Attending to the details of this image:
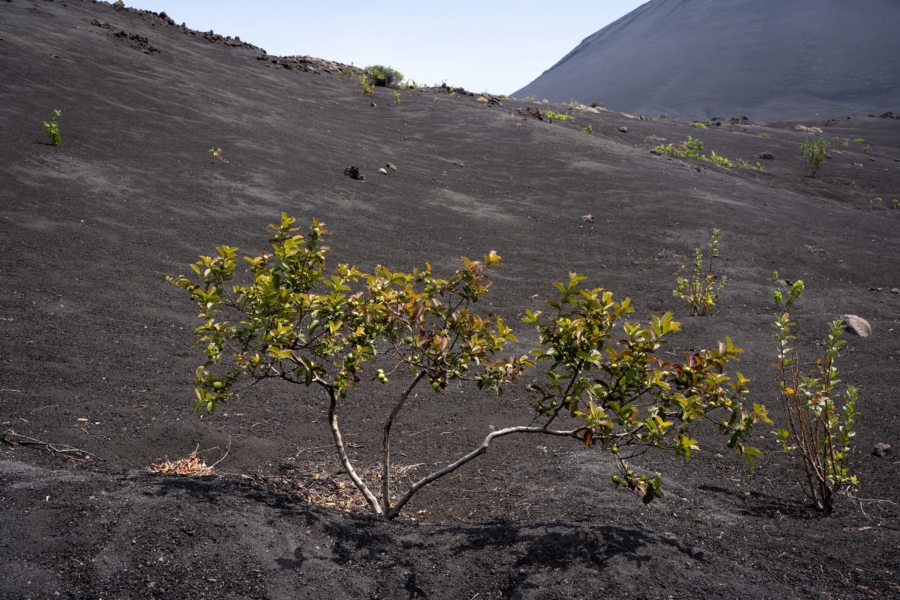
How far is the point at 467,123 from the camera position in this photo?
67.3 feet

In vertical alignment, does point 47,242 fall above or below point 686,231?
below

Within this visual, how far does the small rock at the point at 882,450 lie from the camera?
4.57 m

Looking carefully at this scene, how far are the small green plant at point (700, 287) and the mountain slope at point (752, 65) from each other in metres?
46.5

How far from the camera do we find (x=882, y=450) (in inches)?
181

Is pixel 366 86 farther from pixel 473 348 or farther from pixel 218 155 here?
pixel 473 348

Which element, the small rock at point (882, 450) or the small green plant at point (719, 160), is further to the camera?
the small green plant at point (719, 160)

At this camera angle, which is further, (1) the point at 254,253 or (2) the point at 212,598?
(1) the point at 254,253

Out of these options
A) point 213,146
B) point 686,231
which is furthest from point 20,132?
point 686,231

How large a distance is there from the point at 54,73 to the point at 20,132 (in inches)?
172

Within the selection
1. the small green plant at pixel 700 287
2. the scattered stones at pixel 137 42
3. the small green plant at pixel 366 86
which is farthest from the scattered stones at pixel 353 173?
the small green plant at pixel 366 86

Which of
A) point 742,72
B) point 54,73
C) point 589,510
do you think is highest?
point 742,72

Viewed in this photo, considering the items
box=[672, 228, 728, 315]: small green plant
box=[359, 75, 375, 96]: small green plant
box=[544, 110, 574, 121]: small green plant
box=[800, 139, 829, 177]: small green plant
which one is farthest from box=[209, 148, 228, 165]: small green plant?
box=[800, 139, 829, 177]: small green plant

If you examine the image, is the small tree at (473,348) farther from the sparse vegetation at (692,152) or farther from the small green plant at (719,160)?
the small green plant at (719,160)

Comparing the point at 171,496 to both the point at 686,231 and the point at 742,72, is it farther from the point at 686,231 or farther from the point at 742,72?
the point at 742,72
